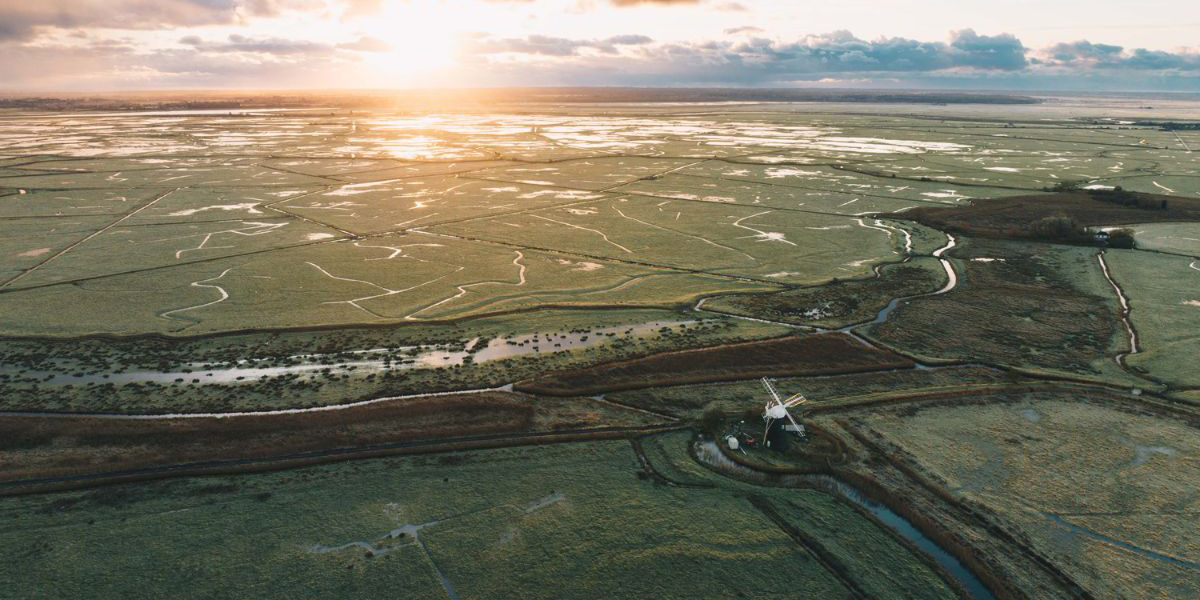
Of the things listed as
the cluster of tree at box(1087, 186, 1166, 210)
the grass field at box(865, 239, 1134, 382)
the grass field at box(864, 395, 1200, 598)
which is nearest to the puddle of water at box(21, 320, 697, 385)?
the grass field at box(865, 239, 1134, 382)

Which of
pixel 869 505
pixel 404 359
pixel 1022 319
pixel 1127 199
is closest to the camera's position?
pixel 869 505

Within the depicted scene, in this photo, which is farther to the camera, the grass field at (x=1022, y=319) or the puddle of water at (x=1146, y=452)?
the grass field at (x=1022, y=319)

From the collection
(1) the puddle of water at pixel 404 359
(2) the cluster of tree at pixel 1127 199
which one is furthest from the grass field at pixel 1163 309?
(1) the puddle of water at pixel 404 359

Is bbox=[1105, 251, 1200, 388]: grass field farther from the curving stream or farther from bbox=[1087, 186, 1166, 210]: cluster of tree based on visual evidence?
bbox=[1087, 186, 1166, 210]: cluster of tree

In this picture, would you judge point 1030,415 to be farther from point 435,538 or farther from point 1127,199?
point 1127,199

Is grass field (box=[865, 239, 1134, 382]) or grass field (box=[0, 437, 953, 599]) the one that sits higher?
grass field (box=[865, 239, 1134, 382])

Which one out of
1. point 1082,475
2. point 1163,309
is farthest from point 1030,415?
point 1163,309

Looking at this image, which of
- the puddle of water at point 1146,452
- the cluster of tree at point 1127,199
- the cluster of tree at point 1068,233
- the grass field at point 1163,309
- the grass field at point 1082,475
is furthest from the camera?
the cluster of tree at point 1127,199

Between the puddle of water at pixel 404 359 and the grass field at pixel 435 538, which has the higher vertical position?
the puddle of water at pixel 404 359

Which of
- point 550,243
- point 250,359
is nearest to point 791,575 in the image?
point 250,359

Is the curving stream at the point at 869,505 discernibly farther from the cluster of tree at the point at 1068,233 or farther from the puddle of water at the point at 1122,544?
the cluster of tree at the point at 1068,233

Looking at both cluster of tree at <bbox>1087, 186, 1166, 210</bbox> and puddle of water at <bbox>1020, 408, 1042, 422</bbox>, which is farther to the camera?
cluster of tree at <bbox>1087, 186, 1166, 210</bbox>
